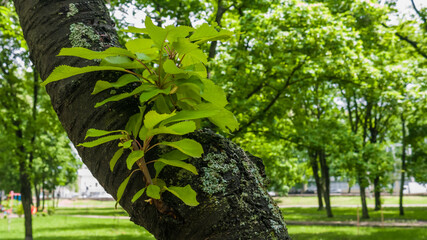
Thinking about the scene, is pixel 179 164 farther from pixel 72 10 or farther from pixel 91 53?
pixel 72 10

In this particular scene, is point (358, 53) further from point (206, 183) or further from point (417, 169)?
point (417, 169)

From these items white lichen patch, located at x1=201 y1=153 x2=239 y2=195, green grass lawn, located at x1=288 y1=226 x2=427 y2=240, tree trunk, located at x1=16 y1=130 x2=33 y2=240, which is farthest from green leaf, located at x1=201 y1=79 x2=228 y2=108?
green grass lawn, located at x1=288 y1=226 x2=427 y2=240

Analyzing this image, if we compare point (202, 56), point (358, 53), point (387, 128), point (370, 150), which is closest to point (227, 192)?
point (202, 56)

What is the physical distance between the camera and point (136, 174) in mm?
854

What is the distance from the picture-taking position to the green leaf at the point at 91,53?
79 cm

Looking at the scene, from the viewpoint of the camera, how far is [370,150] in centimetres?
1369

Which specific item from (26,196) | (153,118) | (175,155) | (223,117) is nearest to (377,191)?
(26,196)

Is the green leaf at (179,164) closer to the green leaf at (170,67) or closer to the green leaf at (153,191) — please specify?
the green leaf at (153,191)

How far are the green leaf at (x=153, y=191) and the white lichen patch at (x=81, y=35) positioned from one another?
47 centimetres

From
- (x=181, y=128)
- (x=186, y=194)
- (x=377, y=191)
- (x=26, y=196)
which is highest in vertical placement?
(x=181, y=128)

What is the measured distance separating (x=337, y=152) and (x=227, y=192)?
12.3 metres

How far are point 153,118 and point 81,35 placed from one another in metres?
0.43

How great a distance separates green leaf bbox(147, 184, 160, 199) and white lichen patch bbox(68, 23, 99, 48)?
466 millimetres

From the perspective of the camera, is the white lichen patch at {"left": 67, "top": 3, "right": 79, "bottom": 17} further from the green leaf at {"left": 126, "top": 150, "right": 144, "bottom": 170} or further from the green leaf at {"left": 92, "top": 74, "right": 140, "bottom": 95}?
the green leaf at {"left": 126, "top": 150, "right": 144, "bottom": 170}
